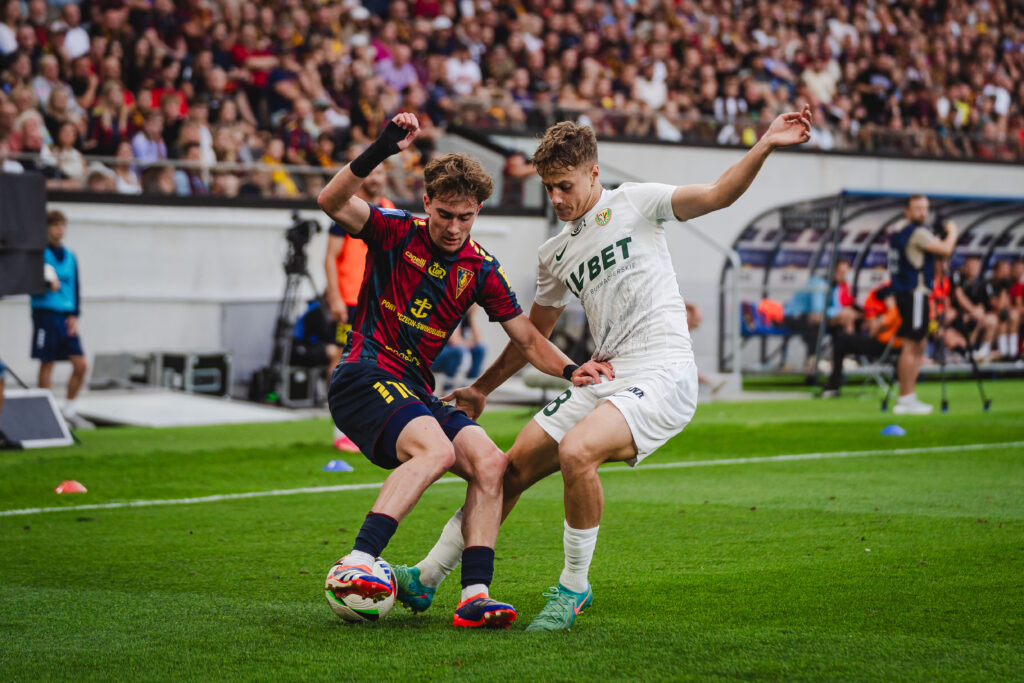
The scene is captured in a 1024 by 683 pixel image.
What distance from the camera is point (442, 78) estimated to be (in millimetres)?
21031

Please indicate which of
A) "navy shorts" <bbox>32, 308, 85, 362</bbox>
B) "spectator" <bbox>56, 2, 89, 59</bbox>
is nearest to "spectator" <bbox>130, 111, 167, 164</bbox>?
"spectator" <bbox>56, 2, 89, 59</bbox>

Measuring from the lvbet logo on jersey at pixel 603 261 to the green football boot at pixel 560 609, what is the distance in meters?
1.31

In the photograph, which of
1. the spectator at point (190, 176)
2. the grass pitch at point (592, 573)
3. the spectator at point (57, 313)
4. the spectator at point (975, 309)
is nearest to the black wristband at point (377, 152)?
the grass pitch at point (592, 573)

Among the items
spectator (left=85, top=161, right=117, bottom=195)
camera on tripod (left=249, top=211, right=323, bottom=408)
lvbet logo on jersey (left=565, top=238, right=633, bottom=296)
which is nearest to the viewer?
lvbet logo on jersey (left=565, top=238, right=633, bottom=296)

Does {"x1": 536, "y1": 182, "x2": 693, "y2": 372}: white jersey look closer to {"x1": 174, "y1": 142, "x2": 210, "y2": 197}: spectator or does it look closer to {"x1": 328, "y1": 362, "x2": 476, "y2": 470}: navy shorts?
{"x1": 328, "y1": 362, "x2": 476, "y2": 470}: navy shorts

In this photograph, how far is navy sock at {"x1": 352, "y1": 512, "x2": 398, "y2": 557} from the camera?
4.61 m

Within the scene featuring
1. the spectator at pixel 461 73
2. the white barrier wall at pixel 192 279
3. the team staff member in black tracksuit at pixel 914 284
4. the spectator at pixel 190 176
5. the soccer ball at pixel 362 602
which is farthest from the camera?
the spectator at pixel 461 73

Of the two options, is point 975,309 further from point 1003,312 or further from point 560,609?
point 560,609

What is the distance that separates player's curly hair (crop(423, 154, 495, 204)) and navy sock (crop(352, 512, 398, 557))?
1320 millimetres

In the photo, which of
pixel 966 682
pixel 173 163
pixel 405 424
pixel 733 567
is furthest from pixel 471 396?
pixel 173 163

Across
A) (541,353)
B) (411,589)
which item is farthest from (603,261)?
(411,589)

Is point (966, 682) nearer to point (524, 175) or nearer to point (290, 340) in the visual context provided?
point (290, 340)

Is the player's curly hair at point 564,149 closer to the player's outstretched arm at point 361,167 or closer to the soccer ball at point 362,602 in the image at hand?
the player's outstretched arm at point 361,167

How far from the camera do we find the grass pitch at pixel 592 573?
4160 mm
